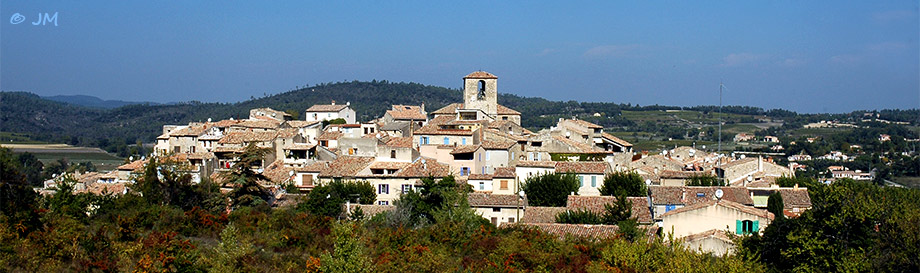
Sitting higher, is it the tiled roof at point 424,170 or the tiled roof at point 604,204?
the tiled roof at point 424,170

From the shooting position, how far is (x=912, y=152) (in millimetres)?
95312

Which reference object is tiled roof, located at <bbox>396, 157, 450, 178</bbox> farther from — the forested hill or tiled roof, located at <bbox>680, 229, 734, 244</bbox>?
the forested hill

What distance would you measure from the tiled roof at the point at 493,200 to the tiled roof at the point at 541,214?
38.2 inches

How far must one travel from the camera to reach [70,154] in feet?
317

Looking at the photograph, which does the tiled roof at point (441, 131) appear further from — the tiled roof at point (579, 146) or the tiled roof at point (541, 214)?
the tiled roof at point (541, 214)

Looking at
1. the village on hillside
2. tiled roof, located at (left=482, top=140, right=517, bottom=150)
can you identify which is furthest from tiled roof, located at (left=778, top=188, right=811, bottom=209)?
tiled roof, located at (left=482, top=140, right=517, bottom=150)

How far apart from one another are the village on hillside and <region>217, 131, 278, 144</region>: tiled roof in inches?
3.7

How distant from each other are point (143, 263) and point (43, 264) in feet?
7.95

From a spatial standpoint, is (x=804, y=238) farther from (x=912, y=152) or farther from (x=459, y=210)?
(x=912, y=152)

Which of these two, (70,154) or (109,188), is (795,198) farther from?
(70,154)

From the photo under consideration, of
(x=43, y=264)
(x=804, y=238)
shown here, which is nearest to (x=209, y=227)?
(x=43, y=264)

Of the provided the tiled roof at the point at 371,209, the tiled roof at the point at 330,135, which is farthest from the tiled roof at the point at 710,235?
the tiled roof at the point at 330,135

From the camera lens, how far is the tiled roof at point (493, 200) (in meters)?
33.7

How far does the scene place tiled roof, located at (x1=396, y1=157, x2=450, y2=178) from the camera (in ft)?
122
